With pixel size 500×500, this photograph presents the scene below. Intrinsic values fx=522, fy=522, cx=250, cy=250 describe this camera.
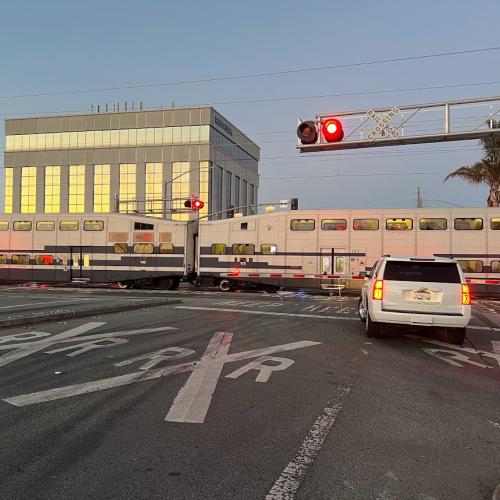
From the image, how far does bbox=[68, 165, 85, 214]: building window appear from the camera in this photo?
72.6m

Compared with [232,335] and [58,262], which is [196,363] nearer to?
[232,335]

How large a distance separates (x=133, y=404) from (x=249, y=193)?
8655cm

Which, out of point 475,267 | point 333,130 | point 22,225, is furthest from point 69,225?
point 475,267

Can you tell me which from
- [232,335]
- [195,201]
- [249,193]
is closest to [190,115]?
[249,193]

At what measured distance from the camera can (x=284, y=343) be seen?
10.4 m

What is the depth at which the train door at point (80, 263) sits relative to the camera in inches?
1184

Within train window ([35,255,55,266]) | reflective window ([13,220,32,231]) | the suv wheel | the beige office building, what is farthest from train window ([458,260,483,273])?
the beige office building

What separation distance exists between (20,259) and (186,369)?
86.9 ft

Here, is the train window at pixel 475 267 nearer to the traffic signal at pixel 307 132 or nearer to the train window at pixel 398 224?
the train window at pixel 398 224

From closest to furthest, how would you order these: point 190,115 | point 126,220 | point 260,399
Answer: point 260,399 → point 126,220 → point 190,115

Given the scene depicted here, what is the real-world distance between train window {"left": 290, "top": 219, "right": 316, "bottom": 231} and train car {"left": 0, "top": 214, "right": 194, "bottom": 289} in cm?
611

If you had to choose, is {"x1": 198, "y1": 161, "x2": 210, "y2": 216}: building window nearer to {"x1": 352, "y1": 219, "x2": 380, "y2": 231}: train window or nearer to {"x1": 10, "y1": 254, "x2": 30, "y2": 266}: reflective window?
{"x1": 10, "y1": 254, "x2": 30, "y2": 266}: reflective window

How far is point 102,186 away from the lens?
237 ft


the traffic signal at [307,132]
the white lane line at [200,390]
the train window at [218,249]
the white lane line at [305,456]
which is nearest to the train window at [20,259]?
the train window at [218,249]
